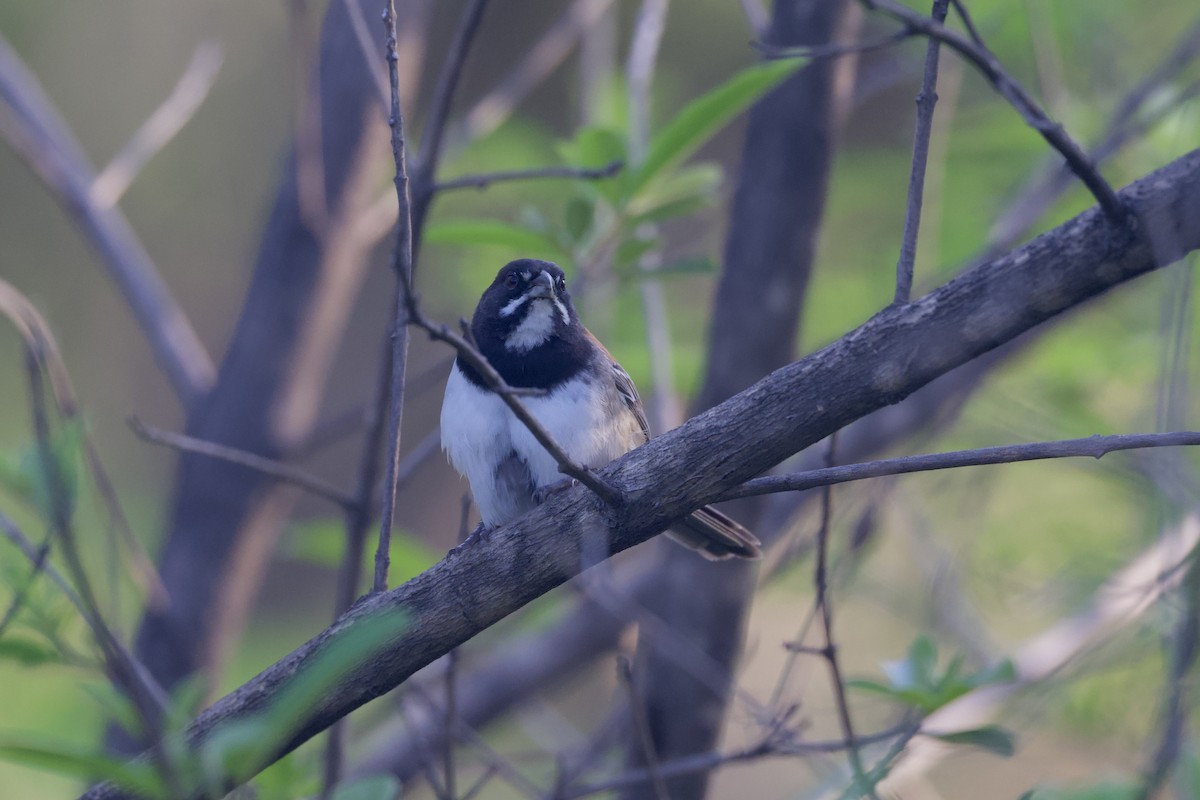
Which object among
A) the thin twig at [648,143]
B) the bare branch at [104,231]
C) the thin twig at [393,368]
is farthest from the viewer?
the bare branch at [104,231]

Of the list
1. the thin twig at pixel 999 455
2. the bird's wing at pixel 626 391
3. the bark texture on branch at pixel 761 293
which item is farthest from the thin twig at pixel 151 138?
the thin twig at pixel 999 455

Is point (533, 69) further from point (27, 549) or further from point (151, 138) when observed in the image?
point (27, 549)

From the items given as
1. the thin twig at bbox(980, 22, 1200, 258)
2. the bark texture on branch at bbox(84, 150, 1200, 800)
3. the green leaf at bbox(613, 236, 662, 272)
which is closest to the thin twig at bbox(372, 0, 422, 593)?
the bark texture on branch at bbox(84, 150, 1200, 800)

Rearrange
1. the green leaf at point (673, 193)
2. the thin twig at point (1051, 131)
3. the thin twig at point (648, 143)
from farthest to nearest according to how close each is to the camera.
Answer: the thin twig at point (648, 143) → the green leaf at point (673, 193) → the thin twig at point (1051, 131)

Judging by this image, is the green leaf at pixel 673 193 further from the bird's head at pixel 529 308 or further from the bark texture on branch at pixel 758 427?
the bark texture on branch at pixel 758 427

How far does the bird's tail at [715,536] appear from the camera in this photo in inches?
137

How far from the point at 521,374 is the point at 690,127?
1022 mm

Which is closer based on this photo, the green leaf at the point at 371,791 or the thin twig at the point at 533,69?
the green leaf at the point at 371,791

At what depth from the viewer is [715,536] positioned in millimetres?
3555

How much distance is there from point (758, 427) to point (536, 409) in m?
1.52

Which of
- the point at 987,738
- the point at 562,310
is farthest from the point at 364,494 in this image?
the point at 987,738

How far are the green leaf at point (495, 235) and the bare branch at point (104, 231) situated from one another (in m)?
1.97

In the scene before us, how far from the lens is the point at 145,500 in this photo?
21.5 feet

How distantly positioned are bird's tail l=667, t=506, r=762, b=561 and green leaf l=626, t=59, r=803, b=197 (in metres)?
1.02
